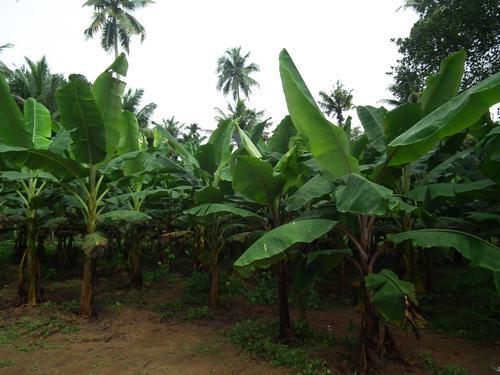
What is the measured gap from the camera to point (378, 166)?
12.7 feet

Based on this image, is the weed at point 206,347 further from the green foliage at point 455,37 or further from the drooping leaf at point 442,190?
the green foliage at point 455,37

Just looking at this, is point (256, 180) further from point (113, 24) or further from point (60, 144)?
point (113, 24)

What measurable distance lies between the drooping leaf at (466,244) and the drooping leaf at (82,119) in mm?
4294

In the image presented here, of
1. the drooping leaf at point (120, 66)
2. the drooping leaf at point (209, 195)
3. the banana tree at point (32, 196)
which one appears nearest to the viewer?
the drooping leaf at point (209, 195)

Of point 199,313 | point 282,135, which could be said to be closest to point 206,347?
point 199,313

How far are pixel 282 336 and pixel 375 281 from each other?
6.63 feet

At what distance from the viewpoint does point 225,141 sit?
21.3 feet

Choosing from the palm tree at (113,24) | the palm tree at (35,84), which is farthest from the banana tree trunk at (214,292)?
the palm tree at (113,24)

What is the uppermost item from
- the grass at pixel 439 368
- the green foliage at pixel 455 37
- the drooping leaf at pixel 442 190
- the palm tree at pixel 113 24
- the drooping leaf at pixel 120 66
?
the palm tree at pixel 113 24

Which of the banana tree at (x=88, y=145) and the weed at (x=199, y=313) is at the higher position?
the banana tree at (x=88, y=145)

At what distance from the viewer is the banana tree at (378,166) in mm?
3076

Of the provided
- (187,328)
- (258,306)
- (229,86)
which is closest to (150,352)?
(187,328)

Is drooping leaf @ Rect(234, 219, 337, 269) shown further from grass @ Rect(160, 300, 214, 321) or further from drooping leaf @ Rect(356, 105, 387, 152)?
grass @ Rect(160, 300, 214, 321)

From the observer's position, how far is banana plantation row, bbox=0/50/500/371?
3.40m
